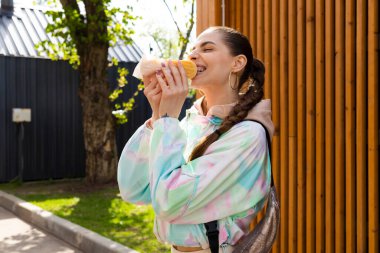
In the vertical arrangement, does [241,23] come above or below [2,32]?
below

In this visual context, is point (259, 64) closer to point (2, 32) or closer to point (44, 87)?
point (44, 87)

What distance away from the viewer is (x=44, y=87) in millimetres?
12531

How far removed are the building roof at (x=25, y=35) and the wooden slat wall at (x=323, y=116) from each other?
873cm

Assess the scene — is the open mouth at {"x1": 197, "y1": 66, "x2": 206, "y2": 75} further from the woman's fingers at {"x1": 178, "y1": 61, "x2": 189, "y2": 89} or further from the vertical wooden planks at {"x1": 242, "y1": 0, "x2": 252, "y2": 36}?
the vertical wooden planks at {"x1": 242, "y1": 0, "x2": 252, "y2": 36}

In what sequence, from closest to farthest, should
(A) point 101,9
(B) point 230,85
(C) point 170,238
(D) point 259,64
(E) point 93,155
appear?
(C) point 170,238
(B) point 230,85
(D) point 259,64
(A) point 101,9
(E) point 93,155

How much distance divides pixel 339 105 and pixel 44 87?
9.91 m

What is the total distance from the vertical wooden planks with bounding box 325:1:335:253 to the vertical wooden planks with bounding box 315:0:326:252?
0.20 feet

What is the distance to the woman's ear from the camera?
2062 millimetres

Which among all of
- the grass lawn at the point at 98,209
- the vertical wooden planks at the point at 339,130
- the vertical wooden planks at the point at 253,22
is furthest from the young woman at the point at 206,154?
the grass lawn at the point at 98,209

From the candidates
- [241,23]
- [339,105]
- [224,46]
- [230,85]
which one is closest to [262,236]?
[230,85]

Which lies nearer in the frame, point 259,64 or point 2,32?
point 259,64

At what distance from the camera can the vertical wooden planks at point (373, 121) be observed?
3592mm

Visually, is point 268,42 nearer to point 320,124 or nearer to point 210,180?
point 320,124

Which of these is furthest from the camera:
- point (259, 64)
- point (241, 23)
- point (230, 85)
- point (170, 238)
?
point (241, 23)
